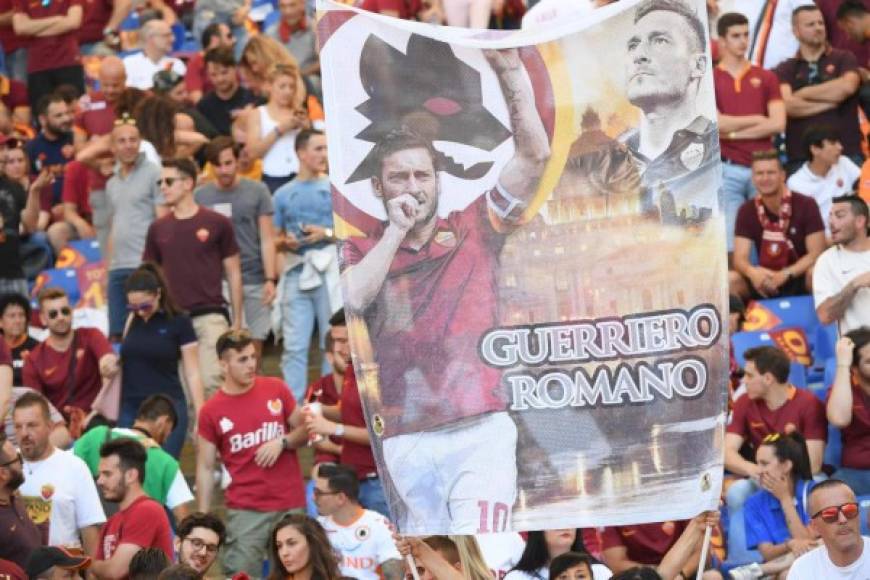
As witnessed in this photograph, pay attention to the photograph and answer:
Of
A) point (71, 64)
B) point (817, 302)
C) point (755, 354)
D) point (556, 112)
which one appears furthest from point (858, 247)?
point (71, 64)

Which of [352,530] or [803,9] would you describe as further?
[803,9]

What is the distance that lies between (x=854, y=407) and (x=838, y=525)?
285 cm

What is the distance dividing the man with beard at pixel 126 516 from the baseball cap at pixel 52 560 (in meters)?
0.82

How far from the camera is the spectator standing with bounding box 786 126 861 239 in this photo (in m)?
14.2

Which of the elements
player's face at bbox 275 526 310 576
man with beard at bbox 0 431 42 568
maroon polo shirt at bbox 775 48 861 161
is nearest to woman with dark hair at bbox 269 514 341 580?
player's face at bbox 275 526 310 576

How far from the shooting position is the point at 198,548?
31.5 feet

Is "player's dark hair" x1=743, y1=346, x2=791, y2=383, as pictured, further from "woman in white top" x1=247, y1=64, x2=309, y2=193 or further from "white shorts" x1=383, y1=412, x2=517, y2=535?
"woman in white top" x1=247, y1=64, x2=309, y2=193

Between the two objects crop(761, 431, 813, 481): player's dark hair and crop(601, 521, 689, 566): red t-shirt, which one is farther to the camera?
crop(601, 521, 689, 566): red t-shirt

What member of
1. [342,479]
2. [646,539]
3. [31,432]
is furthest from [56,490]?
[646,539]

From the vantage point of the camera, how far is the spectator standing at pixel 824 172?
14.2 m

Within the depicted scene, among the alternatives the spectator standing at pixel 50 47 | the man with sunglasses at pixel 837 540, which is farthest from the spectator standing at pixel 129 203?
the man with sunglasses at pixel 837 540

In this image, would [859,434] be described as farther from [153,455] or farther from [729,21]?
[729,21]

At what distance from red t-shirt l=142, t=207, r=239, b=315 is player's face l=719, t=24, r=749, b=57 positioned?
13.3ft

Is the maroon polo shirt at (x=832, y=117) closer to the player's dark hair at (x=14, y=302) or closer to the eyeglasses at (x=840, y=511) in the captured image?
the player's dark hair at (x=14, y=302)
